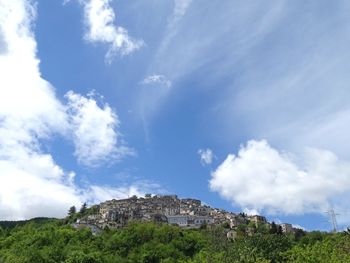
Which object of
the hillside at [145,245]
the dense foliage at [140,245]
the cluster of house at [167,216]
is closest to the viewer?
the hillside at [145,245]

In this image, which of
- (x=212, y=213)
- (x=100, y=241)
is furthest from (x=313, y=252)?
(x=212, y=213)

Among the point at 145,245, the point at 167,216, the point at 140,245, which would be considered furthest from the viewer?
the point at 167,216

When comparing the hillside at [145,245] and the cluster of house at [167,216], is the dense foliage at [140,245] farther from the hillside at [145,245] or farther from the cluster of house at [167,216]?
the cluster of house at [167,216]

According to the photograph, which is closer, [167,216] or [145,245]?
[145,245]

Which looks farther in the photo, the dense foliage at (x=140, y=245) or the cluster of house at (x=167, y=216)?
the cluster of house at (x=167, y=216)

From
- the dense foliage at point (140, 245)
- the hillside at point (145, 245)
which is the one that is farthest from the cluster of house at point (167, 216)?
the dense foliage at point (140, 245)

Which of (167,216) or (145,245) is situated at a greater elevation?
(167,216)

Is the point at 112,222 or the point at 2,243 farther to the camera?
the point at 112,222

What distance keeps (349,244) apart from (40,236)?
69.3 m

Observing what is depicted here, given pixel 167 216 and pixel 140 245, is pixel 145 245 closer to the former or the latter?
pixel 140 245

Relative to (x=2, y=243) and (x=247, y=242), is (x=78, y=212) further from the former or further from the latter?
(x=247, y=242)

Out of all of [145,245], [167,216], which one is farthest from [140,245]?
[167,216]

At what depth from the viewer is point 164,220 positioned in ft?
574

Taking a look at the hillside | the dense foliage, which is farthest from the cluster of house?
the dense foliage
